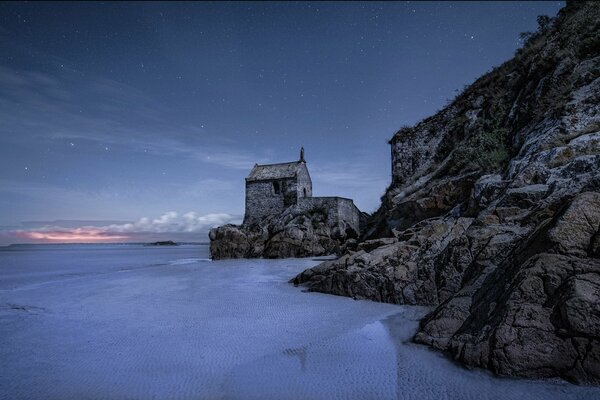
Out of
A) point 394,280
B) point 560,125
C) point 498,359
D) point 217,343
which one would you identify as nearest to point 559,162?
point 560,125

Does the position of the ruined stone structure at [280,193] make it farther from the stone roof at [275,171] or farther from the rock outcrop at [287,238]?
the rock outcrop at [287,238]

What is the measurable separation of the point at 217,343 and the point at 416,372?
120 inches

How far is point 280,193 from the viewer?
38750mm

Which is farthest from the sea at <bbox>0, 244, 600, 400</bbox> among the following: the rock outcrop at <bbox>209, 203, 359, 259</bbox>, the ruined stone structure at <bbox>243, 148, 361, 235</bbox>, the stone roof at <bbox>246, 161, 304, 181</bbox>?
the stone roof at <bbox>246, 161, 304, 181</bbox>

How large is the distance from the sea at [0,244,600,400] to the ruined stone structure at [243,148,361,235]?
2810cm

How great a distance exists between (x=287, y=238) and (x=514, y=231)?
1017 inches

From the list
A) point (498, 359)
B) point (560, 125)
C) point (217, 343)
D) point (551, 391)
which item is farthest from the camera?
point (560, 125)

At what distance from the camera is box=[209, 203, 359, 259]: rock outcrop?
102 ft

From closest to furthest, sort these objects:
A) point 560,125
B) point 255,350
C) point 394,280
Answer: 1. point 255,350
2. point 394,280
3. point 560,125

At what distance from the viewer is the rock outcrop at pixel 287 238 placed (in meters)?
31.0

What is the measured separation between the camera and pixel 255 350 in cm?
494

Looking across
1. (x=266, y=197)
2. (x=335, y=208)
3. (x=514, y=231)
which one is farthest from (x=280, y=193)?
(x=514, y=231)

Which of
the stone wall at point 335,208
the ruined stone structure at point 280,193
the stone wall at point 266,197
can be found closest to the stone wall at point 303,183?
the ruined stone structure at point 280,193

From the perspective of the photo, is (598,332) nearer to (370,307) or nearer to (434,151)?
(370,307)
